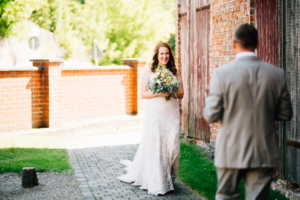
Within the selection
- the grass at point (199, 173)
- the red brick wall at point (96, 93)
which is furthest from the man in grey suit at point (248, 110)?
the red brick wall at point (96, 93)

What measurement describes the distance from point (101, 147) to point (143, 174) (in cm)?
366

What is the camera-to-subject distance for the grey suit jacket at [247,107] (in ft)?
10.4

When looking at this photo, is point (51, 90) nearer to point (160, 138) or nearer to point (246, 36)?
point (160, 138)

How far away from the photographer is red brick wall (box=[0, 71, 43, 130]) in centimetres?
1071

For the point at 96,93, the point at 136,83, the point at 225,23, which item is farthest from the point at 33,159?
the point at 136,83

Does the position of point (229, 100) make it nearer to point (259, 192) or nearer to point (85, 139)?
point (259, 192)

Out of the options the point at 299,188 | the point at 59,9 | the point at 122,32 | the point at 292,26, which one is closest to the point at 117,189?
the point at 299,188

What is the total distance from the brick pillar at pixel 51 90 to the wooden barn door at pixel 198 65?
458 centimetres

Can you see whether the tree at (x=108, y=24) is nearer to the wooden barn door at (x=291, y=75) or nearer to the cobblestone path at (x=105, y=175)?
the cobblestone path at (x=105, y=175)

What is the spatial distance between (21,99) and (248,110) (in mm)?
9180

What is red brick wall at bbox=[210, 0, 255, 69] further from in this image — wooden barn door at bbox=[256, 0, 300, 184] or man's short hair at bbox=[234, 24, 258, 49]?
man's short hair at bbox=[234, 24, 258, 49]

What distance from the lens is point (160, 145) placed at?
19.3 feet

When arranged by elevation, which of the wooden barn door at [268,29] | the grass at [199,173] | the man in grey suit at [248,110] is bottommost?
the grass at [199,173]

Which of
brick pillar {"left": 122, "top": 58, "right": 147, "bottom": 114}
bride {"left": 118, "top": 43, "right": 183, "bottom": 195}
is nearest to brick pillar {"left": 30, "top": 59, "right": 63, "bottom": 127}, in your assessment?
brick pillar {"left": 122, "top": 58, "right": 147, "bottom": 114}
